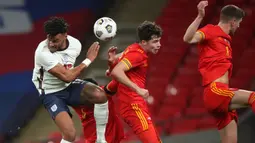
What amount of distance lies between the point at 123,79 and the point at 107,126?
36.4 inches

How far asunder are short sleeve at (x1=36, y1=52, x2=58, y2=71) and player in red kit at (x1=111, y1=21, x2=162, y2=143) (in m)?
0.66

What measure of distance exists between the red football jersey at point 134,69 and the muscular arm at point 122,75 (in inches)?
3.6

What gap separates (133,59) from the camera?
660 centimetres

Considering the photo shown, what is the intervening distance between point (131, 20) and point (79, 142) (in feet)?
9.15

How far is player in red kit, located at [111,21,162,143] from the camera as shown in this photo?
661cm

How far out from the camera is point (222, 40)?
689 centimetres

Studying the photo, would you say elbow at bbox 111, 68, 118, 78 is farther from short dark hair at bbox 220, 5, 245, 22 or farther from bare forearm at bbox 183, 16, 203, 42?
short dark hair at bbox 220, 5, 245, 22

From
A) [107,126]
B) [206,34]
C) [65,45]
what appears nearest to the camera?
[206,34]

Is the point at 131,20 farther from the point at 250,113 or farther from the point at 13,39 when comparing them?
the point at 250,113

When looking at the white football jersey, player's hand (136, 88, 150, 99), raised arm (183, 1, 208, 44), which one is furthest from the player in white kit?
raised arm (183, 1, 208, 44)

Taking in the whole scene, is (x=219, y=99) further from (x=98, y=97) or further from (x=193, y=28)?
(x=98, y=97)

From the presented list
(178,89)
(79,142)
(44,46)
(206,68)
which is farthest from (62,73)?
(178,89)

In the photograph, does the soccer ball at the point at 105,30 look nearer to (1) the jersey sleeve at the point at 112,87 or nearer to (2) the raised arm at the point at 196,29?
(1) the jersey sleeve at the point at 112,87

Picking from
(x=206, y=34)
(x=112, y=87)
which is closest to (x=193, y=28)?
(x=206, y=34)
